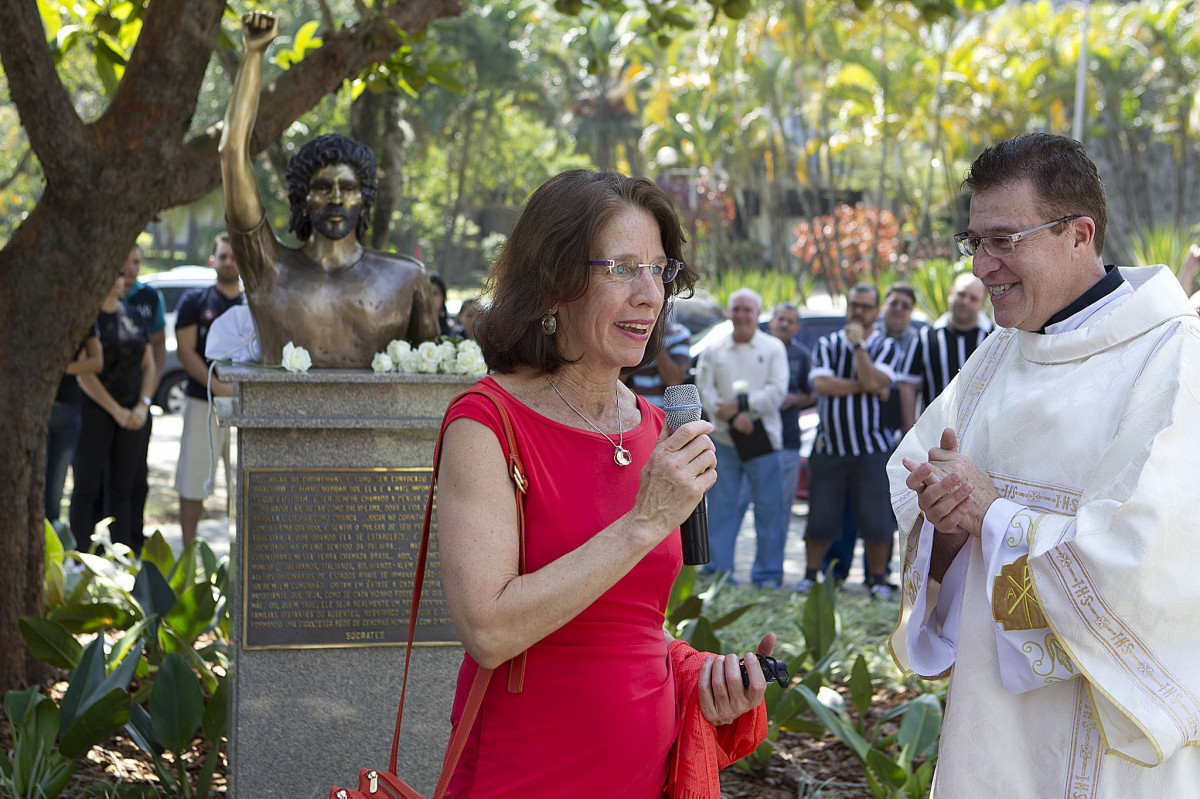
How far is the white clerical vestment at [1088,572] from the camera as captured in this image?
2299 mm

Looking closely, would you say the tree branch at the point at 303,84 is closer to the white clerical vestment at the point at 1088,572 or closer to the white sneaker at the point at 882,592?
the white clerical vestment at the point at 1088,572

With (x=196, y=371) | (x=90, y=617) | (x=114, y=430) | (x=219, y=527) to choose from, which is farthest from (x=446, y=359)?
(x=219, y=527)

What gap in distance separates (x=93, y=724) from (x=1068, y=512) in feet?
9.86

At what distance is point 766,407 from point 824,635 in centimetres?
343

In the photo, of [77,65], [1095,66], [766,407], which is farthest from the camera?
[1095,66]

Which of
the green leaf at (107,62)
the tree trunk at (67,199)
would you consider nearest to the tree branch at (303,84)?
the tree trunk at (67,199)

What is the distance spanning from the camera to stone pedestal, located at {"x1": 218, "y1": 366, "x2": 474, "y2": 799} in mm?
4105

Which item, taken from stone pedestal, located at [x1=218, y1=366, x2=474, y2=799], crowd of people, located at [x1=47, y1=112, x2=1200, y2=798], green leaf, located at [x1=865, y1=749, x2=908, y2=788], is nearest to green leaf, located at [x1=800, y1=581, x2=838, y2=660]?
green leaf, located at [x1=865, y1=749, x2=908, y2=788]

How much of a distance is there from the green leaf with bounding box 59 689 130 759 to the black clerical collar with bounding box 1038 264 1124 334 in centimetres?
299

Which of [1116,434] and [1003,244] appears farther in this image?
[1003,244]

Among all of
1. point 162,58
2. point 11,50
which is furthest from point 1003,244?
point 11,50

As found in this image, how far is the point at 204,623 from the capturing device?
16.6 ft

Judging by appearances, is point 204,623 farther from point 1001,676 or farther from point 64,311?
point 1001,676

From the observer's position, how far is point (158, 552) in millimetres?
5699
